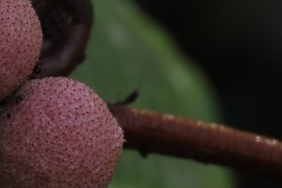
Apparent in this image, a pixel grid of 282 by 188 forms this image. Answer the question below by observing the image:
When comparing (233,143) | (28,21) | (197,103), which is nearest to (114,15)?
(197,103)

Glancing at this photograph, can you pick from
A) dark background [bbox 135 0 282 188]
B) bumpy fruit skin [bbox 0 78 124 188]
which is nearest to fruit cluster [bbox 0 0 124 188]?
bumpy fruit skin [bbox 0 78 124 188]

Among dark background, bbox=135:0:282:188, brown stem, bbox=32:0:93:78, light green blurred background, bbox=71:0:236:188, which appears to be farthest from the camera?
dark background, bbox=135:0:282:188

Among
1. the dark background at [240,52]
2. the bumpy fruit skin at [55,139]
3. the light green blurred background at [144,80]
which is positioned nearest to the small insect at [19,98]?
the bumpy fruit skin at [55,139]

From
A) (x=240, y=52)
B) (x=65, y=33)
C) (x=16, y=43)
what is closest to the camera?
(x=16, y=43)

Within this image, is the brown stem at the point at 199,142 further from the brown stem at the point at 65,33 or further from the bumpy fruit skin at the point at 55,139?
the bumpy fruit skin at the point at 55,139

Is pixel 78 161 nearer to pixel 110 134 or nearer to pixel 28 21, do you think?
pixel 110 134

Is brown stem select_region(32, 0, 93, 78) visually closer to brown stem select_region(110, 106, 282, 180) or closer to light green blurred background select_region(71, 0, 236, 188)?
brown stem select_region(110, 106, 282, 180)

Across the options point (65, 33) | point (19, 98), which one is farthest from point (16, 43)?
point (65, 33)

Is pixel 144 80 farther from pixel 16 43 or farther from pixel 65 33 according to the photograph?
pixel 16 43
